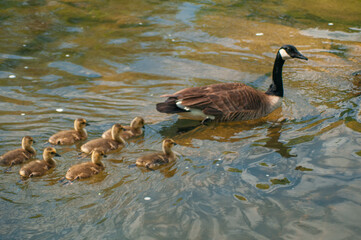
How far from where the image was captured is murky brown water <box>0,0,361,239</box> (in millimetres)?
5855

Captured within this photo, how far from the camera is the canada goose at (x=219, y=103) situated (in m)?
8.55

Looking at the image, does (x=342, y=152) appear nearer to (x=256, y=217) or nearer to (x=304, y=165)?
(x=304, y=165)

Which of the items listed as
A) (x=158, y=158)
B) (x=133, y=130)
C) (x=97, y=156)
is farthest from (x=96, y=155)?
(x=133, y=130)

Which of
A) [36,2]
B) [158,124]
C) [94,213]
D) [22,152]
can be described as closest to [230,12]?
[36,2]

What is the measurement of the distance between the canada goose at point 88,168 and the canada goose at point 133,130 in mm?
1056

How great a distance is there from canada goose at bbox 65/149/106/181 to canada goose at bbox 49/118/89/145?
102 centimetres

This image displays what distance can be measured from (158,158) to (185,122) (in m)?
2.17

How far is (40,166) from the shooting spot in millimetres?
6785

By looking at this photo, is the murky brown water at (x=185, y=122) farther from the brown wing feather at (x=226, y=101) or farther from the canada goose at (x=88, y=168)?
the brown wing feather at (x=226, y=101)

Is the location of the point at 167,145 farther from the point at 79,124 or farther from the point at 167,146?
the point at 79,124

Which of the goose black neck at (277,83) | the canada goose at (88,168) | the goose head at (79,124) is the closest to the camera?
the canada goose at (88,168)

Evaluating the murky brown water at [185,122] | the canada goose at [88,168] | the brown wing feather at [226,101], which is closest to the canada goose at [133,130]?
the murky brown water at [185,122]

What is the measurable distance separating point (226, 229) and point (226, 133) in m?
3.08

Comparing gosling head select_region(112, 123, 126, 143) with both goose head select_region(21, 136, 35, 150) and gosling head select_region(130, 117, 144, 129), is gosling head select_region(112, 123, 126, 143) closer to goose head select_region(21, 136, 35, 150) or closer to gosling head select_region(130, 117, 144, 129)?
gosling head select_region(130, 117, 144, 129)
